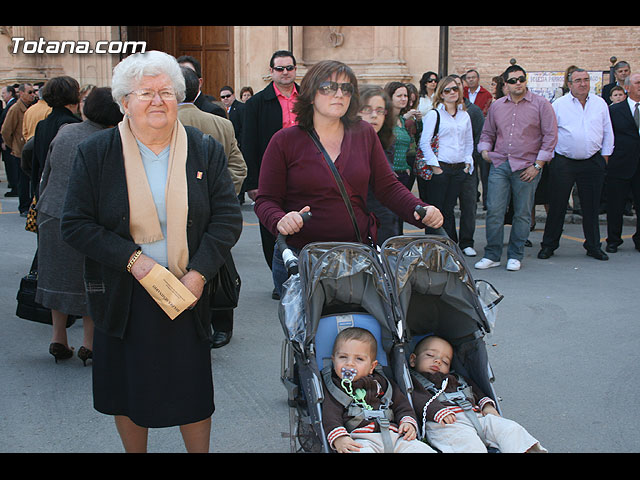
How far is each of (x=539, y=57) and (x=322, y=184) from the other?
46.4 feet

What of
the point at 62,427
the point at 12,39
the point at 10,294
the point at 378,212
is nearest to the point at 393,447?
the point at 62,427

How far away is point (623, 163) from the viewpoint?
966 cm

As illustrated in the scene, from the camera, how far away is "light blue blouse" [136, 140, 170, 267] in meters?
3.24

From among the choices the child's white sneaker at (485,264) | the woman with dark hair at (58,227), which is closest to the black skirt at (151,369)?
the woman with dark hair at (58,227)

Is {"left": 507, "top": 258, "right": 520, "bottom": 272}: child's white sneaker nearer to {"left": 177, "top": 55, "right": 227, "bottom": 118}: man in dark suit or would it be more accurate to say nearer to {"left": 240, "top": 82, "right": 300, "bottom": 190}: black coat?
{"left": 240, "top": 82, "right": 300, "bottom": 190}: black coat

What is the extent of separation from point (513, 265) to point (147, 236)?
621 cm

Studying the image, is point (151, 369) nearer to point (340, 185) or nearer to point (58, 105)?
point (340, 185)

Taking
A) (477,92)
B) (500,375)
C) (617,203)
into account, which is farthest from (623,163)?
(500,375)

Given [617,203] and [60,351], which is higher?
[617,203]

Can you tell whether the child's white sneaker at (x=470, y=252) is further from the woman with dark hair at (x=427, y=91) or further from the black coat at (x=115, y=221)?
the black coat at (x=115, y=221)

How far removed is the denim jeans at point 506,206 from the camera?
8.74m

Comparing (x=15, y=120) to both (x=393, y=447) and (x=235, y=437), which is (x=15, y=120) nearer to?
(x=235, y=437)

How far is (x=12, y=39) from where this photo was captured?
2019 cm

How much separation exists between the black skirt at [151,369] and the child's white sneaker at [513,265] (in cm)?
596
